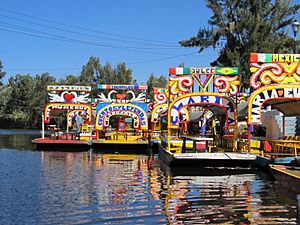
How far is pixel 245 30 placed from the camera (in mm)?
43125

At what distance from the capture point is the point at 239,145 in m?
23.2

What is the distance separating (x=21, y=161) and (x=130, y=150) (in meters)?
10.7

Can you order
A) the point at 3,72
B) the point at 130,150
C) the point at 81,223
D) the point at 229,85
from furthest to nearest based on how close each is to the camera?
the point at 3,72, the point at 130,150, the point at 229,85, the point at 81,223

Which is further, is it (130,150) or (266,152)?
(130,150)

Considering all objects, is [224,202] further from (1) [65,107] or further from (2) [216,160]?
(1) [65,107]

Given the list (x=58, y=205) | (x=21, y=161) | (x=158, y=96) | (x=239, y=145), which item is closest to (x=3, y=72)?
(x=158, y=96)

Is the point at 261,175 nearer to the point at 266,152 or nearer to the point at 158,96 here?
the point at 266,152

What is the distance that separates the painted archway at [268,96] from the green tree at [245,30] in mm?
→ 21385

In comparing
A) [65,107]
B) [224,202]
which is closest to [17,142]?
[65,107]

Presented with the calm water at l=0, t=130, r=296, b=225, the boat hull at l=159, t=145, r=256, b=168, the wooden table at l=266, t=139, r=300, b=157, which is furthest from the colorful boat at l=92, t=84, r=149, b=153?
the wooden table at l=266, t=139, r=300, b=157

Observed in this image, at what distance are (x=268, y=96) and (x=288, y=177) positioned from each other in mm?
7057

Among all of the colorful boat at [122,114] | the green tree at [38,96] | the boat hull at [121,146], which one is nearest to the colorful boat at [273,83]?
the boat hull at [121,146]

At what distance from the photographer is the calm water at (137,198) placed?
1119 cm

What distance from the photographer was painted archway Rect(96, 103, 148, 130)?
35.3 meters
